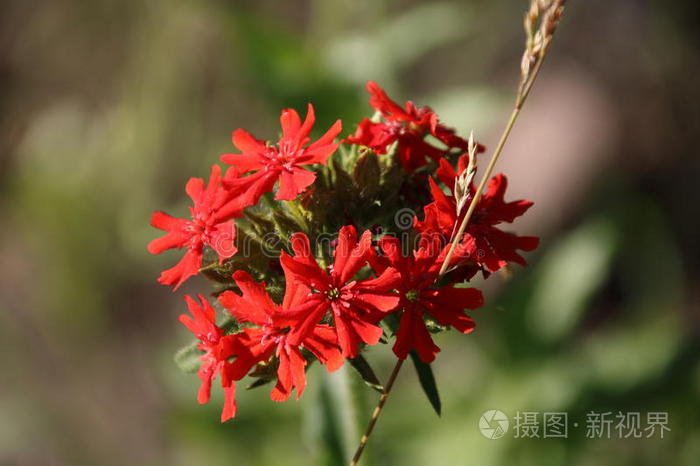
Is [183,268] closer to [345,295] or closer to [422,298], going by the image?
[345,295]

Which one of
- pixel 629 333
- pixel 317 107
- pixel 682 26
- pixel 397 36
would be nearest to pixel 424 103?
pixel 397 36

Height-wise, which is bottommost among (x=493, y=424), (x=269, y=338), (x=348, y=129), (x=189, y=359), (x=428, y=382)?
(x=493, y=424)

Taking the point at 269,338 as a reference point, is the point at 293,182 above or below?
above

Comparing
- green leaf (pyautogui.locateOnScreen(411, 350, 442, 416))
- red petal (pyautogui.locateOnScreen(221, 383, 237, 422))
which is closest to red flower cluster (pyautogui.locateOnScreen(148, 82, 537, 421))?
red petal (pyautogui.locateOnScreen(221, 383, 237, 422))

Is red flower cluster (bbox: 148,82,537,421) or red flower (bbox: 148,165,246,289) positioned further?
red flower (bbox: 148,165,246,289)

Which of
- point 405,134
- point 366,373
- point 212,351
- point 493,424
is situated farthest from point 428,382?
point 493,424

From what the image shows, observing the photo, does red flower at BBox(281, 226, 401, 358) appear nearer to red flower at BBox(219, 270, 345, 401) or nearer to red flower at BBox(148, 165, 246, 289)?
red flower at BBox(219, 270, 345, 401)
